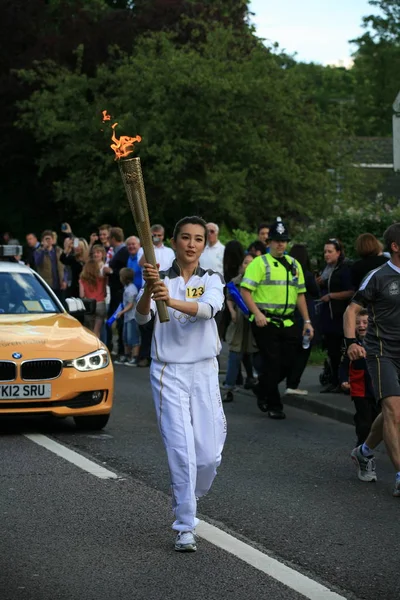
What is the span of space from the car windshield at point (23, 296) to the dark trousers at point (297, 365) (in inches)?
110

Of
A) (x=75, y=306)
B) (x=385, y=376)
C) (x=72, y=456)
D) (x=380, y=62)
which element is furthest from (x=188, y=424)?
(x=380, y=62)

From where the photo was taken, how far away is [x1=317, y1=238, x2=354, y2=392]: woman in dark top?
1540 centimetres

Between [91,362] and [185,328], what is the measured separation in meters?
4.87

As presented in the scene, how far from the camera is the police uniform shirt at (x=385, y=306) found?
9234mm

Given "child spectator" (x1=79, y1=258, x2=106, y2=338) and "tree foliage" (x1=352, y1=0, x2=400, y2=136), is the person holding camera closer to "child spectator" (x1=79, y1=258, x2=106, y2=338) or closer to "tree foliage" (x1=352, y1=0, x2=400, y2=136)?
"child spectator" (x1=79, y1=258, x2=106, y2=338)

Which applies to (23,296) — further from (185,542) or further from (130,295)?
(185,542)

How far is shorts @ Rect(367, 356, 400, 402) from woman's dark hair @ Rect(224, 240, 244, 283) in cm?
747

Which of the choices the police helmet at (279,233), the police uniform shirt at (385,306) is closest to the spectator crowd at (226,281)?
the police helmet at (279,233)

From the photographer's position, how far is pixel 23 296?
1331cm

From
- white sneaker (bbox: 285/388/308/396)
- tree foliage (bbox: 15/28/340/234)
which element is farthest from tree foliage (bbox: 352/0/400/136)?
white sneaker (bbox: 285/388/308/396)

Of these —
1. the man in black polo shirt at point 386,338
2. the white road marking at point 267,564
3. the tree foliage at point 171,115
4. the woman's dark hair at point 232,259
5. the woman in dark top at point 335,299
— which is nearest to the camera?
the white road marking at point 267,564

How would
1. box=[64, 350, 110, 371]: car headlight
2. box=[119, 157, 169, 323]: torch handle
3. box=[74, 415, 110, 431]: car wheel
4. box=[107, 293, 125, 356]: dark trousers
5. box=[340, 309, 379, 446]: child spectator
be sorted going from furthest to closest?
box=[107, 293, 125, 356]: dark trousers → box=[74, 415, 110, 431]: car wheel → box=[64, 350, 110, 371]: car headlight → box=[340, 309, 379, 446]: child spectator → box=[119, 157, 169, 323]: torch handle

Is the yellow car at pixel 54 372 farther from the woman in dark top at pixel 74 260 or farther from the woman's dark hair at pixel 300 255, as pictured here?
the woman in dark top at pixel 74 260

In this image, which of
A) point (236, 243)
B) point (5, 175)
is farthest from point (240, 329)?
point (5, 175)
